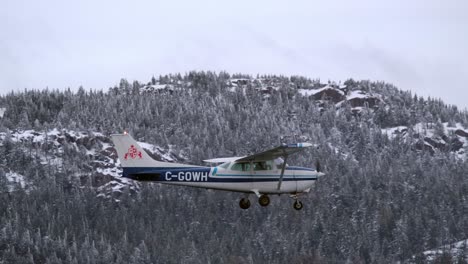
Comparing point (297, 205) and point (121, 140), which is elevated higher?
point (121, 140)

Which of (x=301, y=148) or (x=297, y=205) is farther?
(x=297, y=205)

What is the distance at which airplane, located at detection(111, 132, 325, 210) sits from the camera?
68.3 meters

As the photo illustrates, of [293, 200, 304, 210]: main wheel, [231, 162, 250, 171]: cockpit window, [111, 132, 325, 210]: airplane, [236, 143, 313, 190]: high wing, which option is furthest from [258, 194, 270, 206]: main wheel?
[231, 162, 250, 171]: cockpit window

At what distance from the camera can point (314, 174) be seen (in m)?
69.9

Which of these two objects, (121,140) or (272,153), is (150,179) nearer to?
(121,140)

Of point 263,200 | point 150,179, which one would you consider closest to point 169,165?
point 150,179

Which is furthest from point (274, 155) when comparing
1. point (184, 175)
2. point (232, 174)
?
point (184, 175)

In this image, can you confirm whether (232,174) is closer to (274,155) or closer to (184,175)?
(274,155)

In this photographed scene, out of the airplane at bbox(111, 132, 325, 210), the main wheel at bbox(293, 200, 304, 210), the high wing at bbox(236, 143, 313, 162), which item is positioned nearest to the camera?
the high wing at bbox(236, 143, 313, 162)

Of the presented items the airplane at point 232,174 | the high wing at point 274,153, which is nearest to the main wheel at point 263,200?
the airplane at point 232,174

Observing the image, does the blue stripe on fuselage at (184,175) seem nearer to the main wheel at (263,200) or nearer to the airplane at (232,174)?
the airplane at (232,174)

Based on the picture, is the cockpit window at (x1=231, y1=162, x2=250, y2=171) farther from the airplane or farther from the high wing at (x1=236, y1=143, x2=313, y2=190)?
the high wing at (x1=236, y1=143, x2=313, y2=190)

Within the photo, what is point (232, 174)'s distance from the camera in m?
68.3

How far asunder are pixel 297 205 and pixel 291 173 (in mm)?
2077
